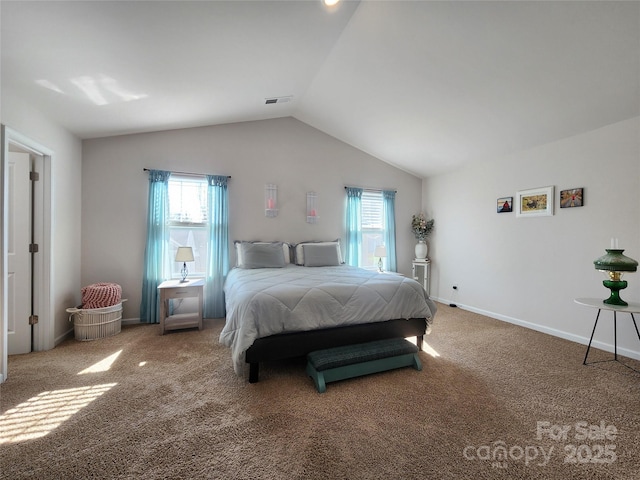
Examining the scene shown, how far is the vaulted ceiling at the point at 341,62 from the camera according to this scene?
1.83m

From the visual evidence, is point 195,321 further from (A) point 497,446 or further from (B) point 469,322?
(B) point 469,322

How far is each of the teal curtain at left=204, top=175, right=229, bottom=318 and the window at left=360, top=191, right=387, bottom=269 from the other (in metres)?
2.46

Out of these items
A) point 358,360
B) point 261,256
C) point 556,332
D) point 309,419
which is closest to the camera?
point 309,419

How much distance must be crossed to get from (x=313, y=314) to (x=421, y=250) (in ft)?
11.3

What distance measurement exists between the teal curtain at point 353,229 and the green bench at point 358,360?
2345mm

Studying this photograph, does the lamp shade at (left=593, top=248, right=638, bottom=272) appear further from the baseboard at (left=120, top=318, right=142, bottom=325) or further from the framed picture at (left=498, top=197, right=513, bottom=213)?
the baseboard at (left=120, top=318, right=142, bottom=325)

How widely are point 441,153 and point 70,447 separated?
16.4 ft

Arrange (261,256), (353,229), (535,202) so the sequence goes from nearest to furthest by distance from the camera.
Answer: (535,202) → (261,256) → (353,229)

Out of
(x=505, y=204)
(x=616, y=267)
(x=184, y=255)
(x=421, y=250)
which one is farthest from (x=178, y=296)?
(x=505, y=204)

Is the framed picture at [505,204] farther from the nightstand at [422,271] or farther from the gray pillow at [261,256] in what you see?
the gray pillow at [261,256]

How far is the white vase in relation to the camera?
4.96m

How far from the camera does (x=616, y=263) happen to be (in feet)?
7.48

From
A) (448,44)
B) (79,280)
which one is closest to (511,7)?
(448,44)

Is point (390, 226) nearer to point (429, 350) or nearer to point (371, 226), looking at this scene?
point (371, 226)
